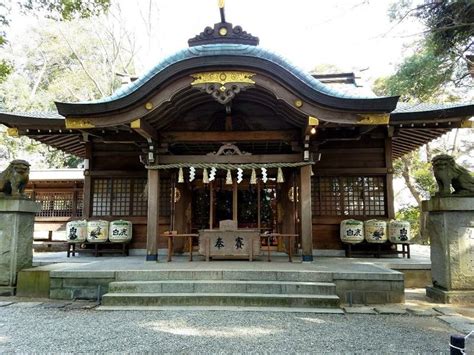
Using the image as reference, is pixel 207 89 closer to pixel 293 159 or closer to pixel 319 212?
pixel 293 159

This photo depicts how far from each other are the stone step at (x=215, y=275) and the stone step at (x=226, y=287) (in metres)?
0.17

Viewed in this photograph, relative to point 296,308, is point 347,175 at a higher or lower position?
higher

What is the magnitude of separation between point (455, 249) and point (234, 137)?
504cm

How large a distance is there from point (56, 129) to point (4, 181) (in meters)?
2.42

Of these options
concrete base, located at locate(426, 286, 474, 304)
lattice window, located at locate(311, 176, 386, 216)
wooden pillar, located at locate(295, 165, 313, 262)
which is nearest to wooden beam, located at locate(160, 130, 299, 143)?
wooden pillar, located at locate(295, 165, 313, 262)

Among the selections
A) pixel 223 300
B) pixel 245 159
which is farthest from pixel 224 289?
pixel 245 159

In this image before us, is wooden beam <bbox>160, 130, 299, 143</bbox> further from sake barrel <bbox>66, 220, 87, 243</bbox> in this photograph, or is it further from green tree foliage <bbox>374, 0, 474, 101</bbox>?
sake barrel <bbox>66, 220, 87, 243</bbox>

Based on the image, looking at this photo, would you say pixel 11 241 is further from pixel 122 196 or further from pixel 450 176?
pixel 450 176

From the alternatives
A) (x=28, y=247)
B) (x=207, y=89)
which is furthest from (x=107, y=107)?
(x=28, y=247)

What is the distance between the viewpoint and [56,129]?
8.75 metres

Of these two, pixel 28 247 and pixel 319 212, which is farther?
pixel 319 212

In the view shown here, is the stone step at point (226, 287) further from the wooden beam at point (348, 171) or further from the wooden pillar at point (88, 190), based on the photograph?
the wooden pillar at point (88, 190)

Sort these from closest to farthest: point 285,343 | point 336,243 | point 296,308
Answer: point 285,343 → point 296,308 → point 336,243

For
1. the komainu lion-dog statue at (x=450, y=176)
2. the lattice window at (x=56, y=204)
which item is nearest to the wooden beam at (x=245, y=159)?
the komainu lion-dog statue at (x=450, y=176)
